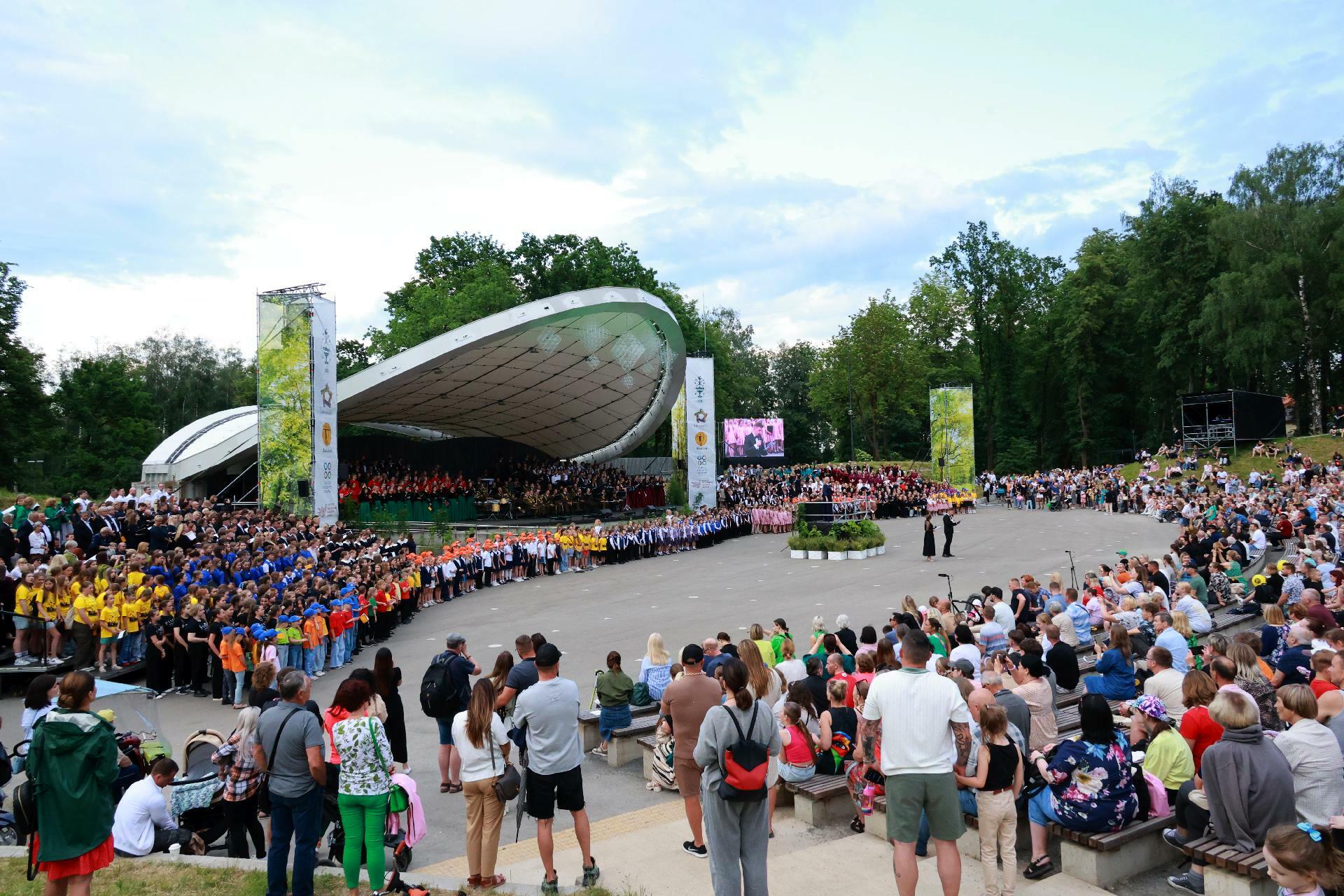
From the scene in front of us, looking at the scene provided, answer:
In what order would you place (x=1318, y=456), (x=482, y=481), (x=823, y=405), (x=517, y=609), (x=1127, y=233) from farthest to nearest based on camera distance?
(x=823, y=405)
(x=1127, y=233)
(x=482, y=481)
(x=1318, y=456)
(x=517, y=609)

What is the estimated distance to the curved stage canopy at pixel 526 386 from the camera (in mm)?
23797

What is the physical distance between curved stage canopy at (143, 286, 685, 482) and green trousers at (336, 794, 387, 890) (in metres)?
19.7

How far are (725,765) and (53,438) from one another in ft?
140

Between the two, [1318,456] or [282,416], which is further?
[1318,456]

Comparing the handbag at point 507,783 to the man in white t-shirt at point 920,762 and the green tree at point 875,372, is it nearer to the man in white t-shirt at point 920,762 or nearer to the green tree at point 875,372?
the man in white t-shirt at point 920,762

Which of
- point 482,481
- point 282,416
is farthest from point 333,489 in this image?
point 482,481

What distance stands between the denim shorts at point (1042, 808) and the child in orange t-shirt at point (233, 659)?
8.16 metres

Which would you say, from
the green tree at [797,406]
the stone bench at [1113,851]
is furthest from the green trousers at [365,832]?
the green tree at [797,406]

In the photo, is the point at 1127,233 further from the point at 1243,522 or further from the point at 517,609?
the point at 517,609

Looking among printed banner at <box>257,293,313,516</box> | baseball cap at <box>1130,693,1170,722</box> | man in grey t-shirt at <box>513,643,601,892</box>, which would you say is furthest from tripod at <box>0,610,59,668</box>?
baseball cap at <box>1130,693,1170,722</box>

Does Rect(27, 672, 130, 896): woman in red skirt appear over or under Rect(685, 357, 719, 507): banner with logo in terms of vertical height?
under

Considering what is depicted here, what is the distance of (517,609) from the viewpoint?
15.3 m

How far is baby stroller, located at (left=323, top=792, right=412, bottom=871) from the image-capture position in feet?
14.9

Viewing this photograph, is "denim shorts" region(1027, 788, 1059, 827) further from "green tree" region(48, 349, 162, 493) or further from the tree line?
"green tree" region(48, 349, 162, 493)
